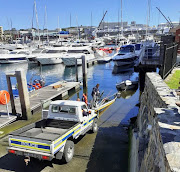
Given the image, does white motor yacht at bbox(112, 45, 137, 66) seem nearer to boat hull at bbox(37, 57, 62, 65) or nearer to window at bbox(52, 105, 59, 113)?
boat hull at bbox(37, 57, 62, 65)

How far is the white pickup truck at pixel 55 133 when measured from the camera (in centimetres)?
702

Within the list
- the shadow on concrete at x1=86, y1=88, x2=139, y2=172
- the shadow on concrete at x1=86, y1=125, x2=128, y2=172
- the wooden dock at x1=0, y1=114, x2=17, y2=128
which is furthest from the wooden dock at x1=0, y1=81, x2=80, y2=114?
the shadow on concrete at x1=86, y1=125, x2=128, y2=172

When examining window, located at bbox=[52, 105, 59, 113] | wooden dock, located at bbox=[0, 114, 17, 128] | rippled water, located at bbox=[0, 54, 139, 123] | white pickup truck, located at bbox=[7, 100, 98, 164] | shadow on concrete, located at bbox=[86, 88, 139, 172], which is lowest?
rippled water, located at bbox=[0, 54, 139, 123]

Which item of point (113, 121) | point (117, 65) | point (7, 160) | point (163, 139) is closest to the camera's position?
point (163, 139)

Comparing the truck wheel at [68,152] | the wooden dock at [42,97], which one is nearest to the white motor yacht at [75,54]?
the wooden dock at [42,97]

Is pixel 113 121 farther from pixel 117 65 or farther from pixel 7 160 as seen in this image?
pixel 117 65

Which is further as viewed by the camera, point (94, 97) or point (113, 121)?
point (94, 97)

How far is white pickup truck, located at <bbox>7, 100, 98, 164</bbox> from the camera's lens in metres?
7.02

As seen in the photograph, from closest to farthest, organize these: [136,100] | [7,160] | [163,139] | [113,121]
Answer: [163,139], [7,160], [113,121], [136,100]

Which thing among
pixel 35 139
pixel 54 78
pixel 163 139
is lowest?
pixel 54 78

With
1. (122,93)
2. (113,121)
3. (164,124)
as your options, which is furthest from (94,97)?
(164,124)

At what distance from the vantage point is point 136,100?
18969mm

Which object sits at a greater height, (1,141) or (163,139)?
(163,139)

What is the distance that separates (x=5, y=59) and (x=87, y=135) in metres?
41.8
